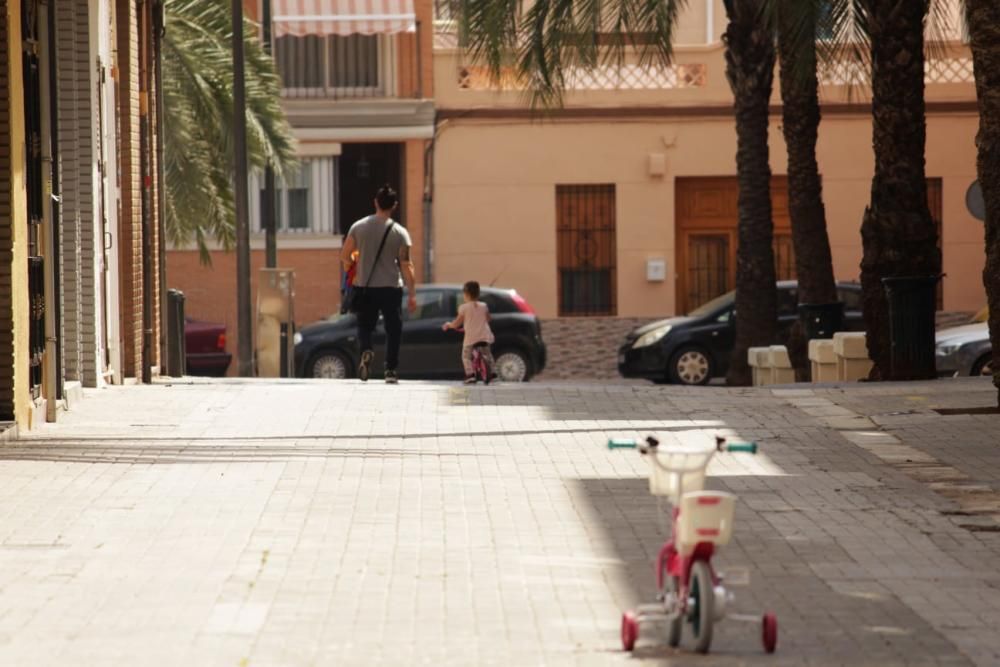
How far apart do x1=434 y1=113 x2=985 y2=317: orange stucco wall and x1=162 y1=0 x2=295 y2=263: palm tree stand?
30.1ft

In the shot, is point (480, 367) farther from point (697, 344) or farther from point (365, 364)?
point (697, 344)

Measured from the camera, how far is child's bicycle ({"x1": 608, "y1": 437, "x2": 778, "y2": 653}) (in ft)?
21.8

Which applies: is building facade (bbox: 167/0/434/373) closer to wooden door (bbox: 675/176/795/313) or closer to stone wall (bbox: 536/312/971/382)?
stone wall (bbox: 536/312/971/382)

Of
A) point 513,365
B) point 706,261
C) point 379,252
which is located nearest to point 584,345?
point 706,261

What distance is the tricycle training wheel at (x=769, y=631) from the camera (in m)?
6.83

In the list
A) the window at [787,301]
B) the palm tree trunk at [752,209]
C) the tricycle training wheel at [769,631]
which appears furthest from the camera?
the window at [787,301]

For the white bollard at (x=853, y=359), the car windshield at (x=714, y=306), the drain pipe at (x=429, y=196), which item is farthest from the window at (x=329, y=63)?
the white bollard at (x=853, y=359)

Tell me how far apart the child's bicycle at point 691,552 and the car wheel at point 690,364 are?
Answer: 2413cm

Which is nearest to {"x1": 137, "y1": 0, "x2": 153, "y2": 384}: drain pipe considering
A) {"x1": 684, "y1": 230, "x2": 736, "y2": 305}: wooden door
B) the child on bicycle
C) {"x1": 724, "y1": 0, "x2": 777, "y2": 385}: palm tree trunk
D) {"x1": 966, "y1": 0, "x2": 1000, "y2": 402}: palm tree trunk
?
the child on bicycle

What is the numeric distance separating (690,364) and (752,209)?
4.56 meters

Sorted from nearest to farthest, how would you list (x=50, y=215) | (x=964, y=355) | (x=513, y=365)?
(x=50, y=215), (x=964, y=355), (x=513, y=365)

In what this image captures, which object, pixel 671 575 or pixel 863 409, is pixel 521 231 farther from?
pixel 671 575

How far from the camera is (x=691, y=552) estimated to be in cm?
674

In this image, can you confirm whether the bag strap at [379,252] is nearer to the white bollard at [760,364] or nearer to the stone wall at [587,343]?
the white bollard at [760,364]
